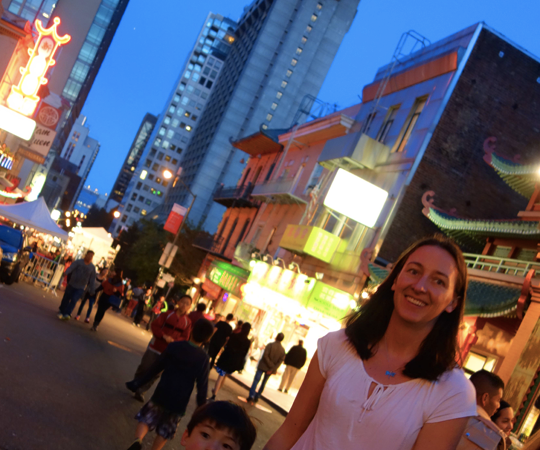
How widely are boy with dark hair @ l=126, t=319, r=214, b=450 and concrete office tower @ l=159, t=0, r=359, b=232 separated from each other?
91.2 meters

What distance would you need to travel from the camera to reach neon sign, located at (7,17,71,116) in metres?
28.6

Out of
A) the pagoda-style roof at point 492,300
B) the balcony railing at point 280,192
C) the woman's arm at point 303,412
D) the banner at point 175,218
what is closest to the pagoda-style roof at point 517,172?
the pagoda-style roof at point 492,300

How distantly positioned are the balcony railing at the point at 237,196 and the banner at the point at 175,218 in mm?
3241

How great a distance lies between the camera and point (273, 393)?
61.9 feet

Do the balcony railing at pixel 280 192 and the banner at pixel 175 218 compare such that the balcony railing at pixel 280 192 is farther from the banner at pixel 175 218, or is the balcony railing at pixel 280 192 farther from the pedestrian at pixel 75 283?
the pedestrian at pixel 75 283

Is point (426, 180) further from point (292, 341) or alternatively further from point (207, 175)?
point (207, 175)

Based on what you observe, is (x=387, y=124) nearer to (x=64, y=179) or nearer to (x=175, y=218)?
(x=175, y=218)

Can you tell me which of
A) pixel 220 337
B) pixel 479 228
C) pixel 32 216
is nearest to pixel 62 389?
pixel 220 337

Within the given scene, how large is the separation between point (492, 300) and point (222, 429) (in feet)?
43.3

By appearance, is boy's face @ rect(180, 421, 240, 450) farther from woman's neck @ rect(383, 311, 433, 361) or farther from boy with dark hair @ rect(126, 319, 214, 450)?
boy with dark hair @ rect(126, 319, 214, 450)

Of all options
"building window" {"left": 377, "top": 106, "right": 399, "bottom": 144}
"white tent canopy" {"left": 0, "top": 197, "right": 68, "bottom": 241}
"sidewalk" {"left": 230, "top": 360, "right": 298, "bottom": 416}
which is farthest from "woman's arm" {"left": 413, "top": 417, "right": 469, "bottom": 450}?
"building window" {"left": 377, "top": 106, "right": 399, "bottom": 144}

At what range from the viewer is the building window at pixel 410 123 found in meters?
23.7

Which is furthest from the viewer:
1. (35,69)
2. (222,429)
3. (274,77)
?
(274,77)

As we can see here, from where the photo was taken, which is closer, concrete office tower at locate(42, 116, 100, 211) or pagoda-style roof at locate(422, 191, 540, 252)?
pagoda-style roof at locate(422, 191, 540, 252)
